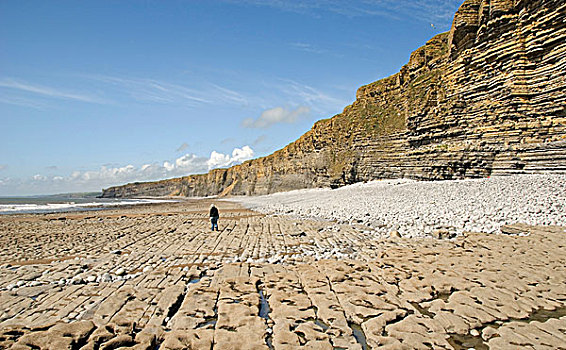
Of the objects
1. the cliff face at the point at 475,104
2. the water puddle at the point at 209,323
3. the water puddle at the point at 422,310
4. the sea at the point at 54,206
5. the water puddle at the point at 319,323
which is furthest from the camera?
the sea at the point at 54,206

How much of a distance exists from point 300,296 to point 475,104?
2338 cm

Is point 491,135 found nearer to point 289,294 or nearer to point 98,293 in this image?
point 289,294

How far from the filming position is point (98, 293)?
616cm

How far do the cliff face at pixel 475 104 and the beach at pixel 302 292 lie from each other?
404 inches

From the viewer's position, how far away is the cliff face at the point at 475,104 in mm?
18453

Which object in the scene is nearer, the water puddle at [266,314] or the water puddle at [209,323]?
the water puddle at [266,314]

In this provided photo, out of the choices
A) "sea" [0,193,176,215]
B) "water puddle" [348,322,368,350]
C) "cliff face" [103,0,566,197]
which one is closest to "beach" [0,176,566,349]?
"water puddle" [348,322,368,350]

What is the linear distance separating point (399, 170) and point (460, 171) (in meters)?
7.28

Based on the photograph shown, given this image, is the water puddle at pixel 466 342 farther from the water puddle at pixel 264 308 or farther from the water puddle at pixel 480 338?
the water puddle at pixel 264 308

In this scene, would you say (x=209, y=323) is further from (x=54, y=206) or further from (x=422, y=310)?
(x=54, y=206)

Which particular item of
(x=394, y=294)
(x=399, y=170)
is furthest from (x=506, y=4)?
(x=394, y=294)

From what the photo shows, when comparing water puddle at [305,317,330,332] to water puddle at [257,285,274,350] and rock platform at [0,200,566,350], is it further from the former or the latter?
water puddle at [257,285,274,350]

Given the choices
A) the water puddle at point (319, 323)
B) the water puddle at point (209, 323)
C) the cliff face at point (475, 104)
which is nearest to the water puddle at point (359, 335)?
the water puddle at point (319, 323)

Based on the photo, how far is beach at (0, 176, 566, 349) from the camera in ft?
14.0
